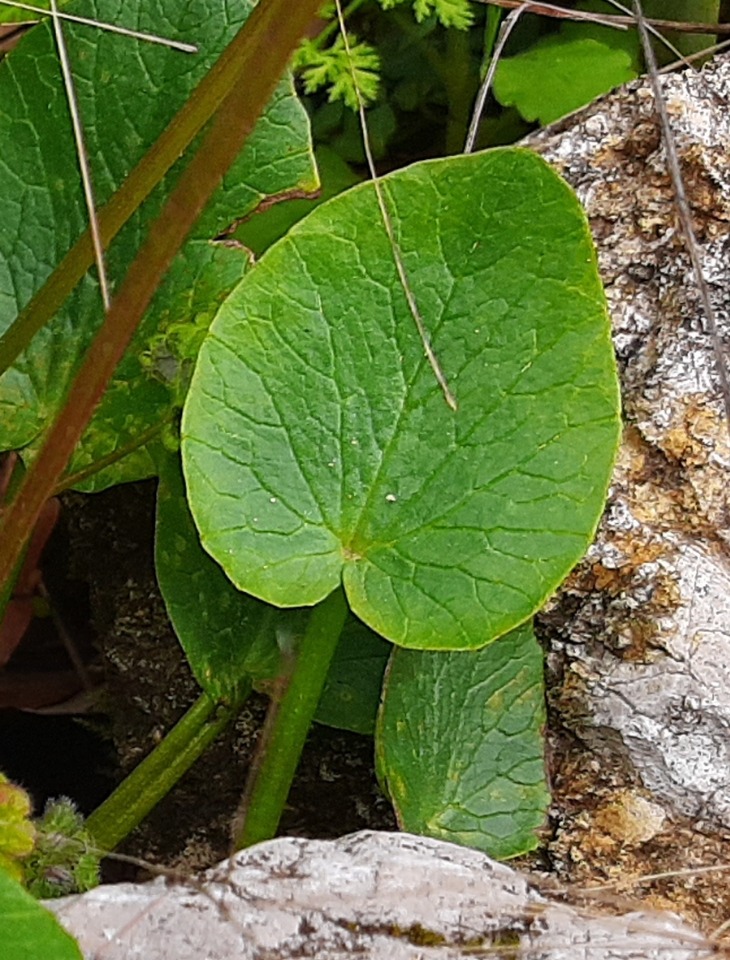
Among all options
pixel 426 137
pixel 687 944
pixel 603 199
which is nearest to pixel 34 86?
pixel 603 199

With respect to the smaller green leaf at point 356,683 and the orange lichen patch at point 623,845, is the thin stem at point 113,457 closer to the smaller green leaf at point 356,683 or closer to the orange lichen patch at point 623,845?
the smaller green leaf at point 356,683

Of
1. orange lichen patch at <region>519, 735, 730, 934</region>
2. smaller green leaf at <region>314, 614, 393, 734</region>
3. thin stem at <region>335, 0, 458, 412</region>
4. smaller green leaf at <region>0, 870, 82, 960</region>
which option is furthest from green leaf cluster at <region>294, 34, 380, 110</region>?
smaller green leaf at <region>0, 870, 82, 960</region>

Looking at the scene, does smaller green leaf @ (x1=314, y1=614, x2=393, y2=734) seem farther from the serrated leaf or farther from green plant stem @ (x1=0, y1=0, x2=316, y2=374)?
green plant stem @ (x1=0, y1=0, x2=316, y2=374)

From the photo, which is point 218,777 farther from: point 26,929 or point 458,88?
point 458,88

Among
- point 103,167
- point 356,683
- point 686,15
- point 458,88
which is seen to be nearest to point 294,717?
point 356,683

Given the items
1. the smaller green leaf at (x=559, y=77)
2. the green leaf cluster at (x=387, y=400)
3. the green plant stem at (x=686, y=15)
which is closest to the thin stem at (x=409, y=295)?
the green leaf cluster at (x=387, y=400)

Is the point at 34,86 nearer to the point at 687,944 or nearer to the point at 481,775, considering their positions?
the point at 481,775
